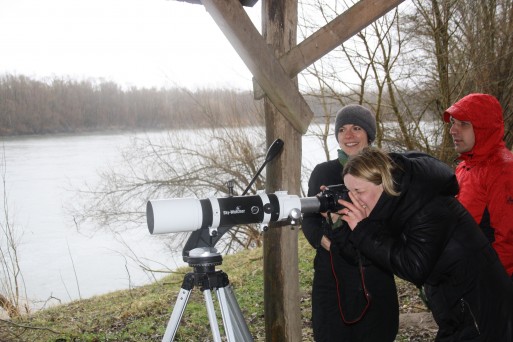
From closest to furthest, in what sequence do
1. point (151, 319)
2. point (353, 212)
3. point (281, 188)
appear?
point (353, 212) < point (281, 188) < point (151, 319)

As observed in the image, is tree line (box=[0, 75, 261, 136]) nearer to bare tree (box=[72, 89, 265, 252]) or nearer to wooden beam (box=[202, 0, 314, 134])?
bare tree (box=[72, 89, 265, 252])

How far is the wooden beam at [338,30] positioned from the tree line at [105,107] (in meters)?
7.02

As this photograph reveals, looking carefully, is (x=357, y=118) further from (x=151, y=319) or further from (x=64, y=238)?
(x=64, y=238)

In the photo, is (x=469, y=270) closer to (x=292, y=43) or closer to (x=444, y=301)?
(x=444, y=301)

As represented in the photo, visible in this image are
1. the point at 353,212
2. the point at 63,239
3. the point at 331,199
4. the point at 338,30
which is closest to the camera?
the point at 353,212

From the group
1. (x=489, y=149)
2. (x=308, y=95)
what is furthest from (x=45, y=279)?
(x=489, y=149)

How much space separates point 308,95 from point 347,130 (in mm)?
3408

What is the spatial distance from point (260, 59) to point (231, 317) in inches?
44.2

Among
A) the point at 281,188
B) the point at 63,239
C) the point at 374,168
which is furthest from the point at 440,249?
the point at 63,239

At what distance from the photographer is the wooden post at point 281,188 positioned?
7.64ft

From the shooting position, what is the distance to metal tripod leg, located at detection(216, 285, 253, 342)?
1.59m

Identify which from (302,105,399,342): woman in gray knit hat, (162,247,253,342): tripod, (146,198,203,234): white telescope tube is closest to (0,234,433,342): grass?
(302,105,399,342): woman in gray knit hat

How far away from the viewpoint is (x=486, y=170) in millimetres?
2006

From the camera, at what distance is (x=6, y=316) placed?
5.62m
